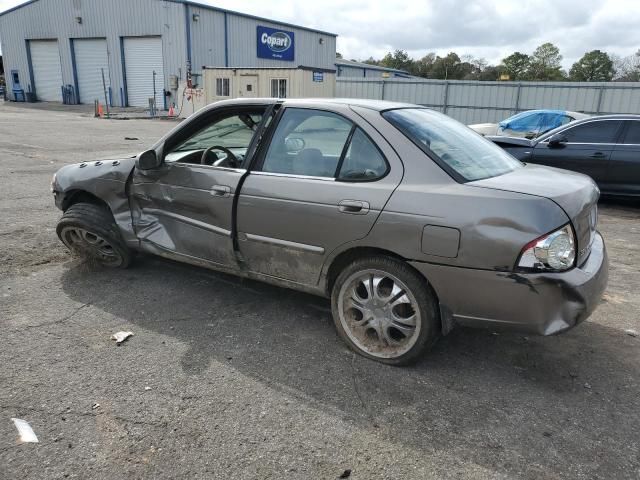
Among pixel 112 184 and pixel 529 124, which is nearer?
pixel 112 184

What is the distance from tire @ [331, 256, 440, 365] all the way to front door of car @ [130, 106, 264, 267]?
98 cm

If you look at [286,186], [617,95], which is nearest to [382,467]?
[286,186]

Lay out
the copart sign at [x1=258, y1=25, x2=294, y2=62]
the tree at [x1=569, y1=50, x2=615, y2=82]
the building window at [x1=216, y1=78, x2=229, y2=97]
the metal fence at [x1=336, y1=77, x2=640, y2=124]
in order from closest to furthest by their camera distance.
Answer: the metal fence at [x1=336, y1=77, x2=640, y2=124] → the building window at [x1=216, y1=78, x2=229, y2=97] → the copart sign at [x1=258, y1=25, x2=294, y2=62] → the tree at [x1=569, y1=50, x2=615, y2=82]

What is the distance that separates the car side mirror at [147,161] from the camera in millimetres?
4023

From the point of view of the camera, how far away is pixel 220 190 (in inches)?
145

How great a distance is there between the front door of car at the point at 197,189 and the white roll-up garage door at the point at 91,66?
119 ft

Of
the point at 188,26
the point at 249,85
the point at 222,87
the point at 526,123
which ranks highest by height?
the point at 188,26

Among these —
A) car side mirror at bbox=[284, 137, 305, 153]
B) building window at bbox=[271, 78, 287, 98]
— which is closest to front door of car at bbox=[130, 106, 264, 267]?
car side mirror at bbox=[284, 137, 305, 153]

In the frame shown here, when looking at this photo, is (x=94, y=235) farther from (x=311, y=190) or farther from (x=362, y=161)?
(x=362, y=161)

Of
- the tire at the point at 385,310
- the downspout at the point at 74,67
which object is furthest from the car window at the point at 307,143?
the downspout at the point at 74,67

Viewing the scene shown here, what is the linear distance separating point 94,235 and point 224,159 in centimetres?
145

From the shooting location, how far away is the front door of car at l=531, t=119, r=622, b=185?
802 centimetres

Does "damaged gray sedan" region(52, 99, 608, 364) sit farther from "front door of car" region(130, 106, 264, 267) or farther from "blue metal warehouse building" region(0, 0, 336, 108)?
"blue metal warehouse building" region(0, 0, 336, 108)

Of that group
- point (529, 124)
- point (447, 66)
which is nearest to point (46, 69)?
point (529, 124)
